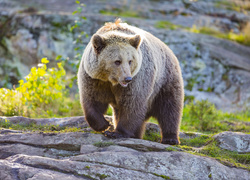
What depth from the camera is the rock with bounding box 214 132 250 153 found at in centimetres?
560

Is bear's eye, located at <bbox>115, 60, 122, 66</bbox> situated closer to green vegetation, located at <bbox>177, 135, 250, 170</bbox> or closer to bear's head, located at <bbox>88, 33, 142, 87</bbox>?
bear's head, located at <bbox>88, 33, 142, 87</bbox>

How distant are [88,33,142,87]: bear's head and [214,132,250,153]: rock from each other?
76.1 inches

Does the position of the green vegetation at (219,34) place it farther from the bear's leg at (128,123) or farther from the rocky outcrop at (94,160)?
the rocky outcrop at (94,160)

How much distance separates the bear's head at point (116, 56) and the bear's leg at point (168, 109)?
1235 mm

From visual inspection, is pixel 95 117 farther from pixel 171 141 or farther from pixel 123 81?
pixel 171 141

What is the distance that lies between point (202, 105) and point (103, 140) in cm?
469

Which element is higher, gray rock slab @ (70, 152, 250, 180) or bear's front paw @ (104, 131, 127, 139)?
bear's front paw @ (104, 131, 127, 139)

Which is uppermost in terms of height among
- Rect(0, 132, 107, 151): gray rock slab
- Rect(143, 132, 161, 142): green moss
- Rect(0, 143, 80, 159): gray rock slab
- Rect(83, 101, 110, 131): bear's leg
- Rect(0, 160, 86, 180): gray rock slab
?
Rect(83, 101, 110, 131): bear's leg

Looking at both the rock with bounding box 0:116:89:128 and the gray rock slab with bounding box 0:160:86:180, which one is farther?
the rock with bounding box 0:116:89:128

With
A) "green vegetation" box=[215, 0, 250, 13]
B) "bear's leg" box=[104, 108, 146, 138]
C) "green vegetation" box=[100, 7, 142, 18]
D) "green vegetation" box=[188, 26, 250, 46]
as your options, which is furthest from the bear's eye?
"green vegetation" box=[215, 0, 250, 13]

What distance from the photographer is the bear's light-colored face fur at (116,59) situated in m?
4.98

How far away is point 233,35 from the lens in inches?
593

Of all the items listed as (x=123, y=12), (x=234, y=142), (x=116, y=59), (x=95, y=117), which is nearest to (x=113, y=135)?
(x=95, y=117)

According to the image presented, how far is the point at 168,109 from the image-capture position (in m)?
6.27
